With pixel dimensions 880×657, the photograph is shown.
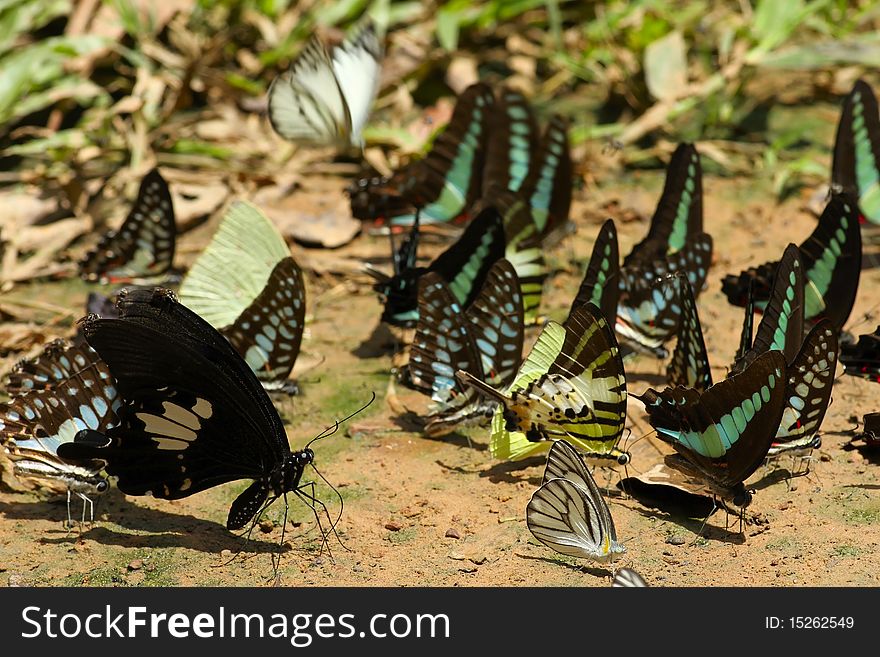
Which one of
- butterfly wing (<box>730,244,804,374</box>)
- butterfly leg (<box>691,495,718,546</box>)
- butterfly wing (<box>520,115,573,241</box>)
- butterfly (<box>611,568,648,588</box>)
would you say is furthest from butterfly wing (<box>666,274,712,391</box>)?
butterfly wing (<box>520,115,573,241</box>)

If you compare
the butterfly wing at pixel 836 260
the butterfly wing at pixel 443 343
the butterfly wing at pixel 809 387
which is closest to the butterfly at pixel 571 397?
the butterfly wing at pixel 443 343

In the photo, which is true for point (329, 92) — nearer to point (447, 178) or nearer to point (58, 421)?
point (447, 178)

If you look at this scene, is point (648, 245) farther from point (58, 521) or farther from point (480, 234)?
point (58, 521)

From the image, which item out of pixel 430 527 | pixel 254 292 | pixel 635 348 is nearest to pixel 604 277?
pixel 635 348

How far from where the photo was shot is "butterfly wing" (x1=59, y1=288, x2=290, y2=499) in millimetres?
3684

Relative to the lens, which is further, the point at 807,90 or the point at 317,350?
the point at 807,90

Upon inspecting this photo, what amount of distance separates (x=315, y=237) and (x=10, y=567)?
3131 millimetres

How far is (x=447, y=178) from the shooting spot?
6.52 meters

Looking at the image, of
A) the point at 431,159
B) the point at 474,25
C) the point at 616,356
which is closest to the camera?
the point at 616,356

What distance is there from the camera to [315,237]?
662 centimetres

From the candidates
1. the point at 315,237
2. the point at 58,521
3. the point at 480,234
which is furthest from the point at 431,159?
the point at 58,521

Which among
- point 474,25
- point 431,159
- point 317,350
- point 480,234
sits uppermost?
point 474,25

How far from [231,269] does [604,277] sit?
6.14 feet
